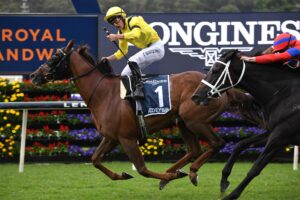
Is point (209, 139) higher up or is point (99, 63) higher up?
point (99, 63)

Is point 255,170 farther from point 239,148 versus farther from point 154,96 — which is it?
point 154,96

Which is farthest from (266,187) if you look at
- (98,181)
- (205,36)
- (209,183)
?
(205,36)

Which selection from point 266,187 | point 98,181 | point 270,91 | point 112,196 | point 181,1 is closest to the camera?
point 270,91

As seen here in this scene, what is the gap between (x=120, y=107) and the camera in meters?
8.21

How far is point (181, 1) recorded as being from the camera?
12.0 metres

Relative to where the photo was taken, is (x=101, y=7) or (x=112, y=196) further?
(x=101, y=7)

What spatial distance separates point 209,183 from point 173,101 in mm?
1235

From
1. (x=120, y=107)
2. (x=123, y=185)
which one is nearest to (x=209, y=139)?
(x=120, y=107)

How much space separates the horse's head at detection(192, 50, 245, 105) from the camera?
23.4 feet

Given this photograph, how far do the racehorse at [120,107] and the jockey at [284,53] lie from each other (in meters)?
1.14

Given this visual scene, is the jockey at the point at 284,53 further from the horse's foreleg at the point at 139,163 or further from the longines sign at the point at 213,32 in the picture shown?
the longines sign at the point at 213,32

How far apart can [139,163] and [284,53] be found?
1951mm

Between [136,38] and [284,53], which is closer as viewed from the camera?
[284,53]

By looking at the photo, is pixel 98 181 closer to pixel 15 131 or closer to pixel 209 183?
pixel 209 183
